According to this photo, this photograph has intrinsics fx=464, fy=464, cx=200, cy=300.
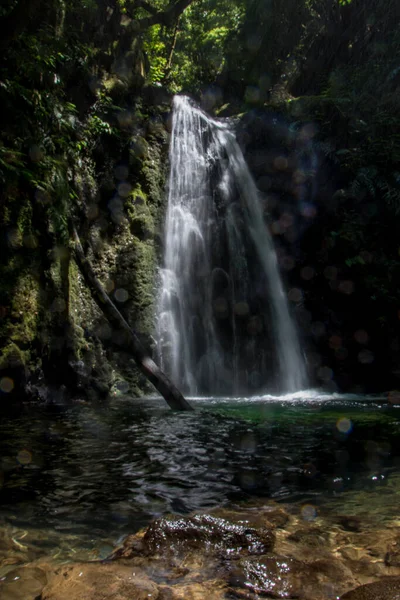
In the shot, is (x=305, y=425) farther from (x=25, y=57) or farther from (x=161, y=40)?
(x=161, y=40)

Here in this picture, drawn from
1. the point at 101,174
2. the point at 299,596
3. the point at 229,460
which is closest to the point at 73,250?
the point at 101,174

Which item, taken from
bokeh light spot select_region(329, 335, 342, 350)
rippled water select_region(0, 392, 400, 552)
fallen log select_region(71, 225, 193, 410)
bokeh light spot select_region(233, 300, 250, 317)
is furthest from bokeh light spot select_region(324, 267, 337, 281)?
fallen log select_region(71, 225, 193, 410)

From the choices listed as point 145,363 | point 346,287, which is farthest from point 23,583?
point 346,287

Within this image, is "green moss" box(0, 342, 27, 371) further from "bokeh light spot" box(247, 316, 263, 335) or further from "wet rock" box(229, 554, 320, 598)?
"bokeh light spot" box(247, 316, 263, 335)

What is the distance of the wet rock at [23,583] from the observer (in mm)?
1816

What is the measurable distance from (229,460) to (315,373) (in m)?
8.35

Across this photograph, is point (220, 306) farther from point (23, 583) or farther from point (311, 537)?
point (23, 583)

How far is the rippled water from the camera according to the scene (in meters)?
2.86

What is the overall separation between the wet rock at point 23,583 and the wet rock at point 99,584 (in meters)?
0.05

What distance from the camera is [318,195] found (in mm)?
13617

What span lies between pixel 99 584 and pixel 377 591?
1.07 m

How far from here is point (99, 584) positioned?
185cm

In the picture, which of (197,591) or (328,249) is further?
(328,249)

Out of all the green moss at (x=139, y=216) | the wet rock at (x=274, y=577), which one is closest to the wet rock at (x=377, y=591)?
the wet rock at (x=274, y=577)
